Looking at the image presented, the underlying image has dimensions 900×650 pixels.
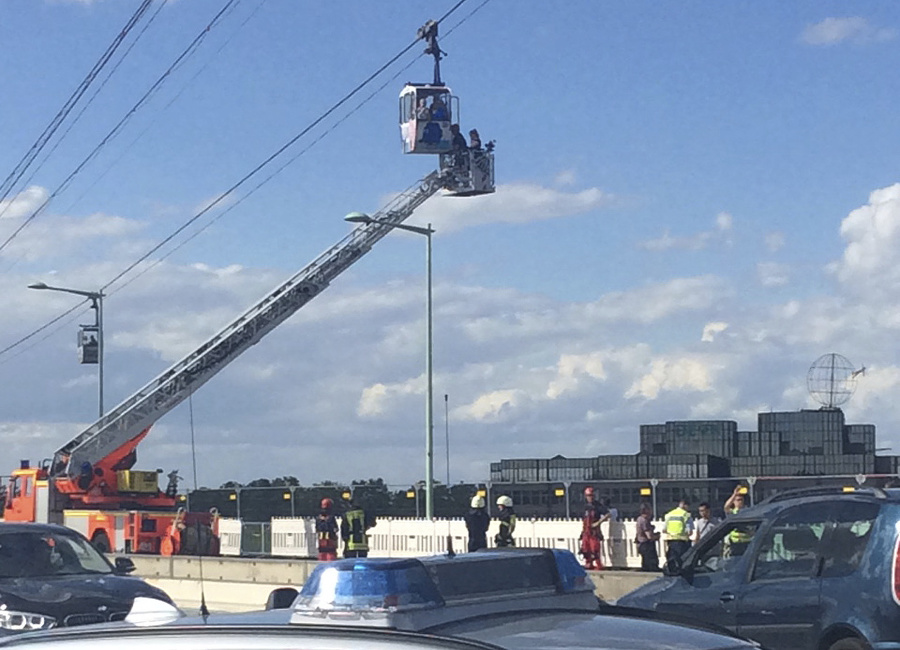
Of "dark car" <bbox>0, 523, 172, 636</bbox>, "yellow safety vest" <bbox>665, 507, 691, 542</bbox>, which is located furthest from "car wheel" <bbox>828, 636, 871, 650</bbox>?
"yellow safety vest" <bbox>665, 507, 691, 542</bbox>

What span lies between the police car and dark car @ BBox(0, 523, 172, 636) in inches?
279

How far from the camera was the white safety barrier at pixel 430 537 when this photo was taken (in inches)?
1073

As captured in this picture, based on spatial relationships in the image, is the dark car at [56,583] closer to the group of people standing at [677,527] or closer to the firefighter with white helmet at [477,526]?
the group of people standing at [677,527]

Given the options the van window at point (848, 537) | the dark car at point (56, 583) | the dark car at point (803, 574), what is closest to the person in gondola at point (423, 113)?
the dark car at point (56, 583)

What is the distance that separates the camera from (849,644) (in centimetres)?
1013

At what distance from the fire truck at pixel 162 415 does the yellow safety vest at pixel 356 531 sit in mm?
8716

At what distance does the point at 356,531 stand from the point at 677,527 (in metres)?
6.74

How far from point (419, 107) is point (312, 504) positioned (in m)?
14.2

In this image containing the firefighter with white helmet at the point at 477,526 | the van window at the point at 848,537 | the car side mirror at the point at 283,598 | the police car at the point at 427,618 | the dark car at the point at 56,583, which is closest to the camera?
the police car at the point at 427,618

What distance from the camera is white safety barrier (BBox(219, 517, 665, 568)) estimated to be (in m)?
27.2

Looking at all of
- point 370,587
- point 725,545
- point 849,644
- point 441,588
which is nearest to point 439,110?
point 725,545

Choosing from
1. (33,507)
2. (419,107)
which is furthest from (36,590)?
(419,107)

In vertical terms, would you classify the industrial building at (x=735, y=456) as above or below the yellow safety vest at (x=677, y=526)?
above

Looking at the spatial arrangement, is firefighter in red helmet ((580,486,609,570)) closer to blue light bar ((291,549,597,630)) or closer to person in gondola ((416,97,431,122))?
blue light bar ((291,549,597,630))
